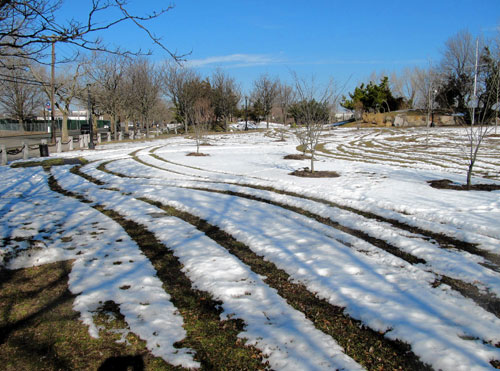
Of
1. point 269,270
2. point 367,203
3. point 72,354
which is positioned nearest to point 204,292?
point 269,270

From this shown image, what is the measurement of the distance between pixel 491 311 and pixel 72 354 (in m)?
3.97

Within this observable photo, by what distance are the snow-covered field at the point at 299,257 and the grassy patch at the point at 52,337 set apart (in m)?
0.13

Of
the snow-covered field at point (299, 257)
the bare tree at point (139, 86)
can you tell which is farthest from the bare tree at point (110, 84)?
the snow-covered field at point (299, 257)

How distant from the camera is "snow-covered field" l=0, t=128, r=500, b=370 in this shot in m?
3.24

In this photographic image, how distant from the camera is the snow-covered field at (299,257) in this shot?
3.24m

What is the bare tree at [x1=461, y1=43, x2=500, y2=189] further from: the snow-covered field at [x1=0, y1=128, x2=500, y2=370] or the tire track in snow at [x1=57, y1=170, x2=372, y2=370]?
the tire track in snow at [x1=57, y1=170, x2=372, y2=370]

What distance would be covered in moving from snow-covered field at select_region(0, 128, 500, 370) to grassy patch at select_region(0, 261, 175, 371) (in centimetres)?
13

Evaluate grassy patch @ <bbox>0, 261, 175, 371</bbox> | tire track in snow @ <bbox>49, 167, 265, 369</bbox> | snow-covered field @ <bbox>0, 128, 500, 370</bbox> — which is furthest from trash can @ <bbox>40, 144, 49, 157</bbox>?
grassy patch @ <bbox>0, 261, 175, 371</bbox>

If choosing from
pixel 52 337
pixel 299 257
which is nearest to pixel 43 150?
pixel 299 257

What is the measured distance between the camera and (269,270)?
15.5 ft

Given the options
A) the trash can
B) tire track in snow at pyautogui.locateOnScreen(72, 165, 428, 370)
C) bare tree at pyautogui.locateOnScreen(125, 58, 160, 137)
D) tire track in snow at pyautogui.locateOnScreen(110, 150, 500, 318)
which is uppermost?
bare tree at pyautogui.locateOnScreen(125, 58, 160, 137)

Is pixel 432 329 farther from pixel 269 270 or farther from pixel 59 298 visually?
pixel 59 298

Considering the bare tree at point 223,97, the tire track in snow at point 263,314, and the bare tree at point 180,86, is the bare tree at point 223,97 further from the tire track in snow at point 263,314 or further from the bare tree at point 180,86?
the tire track in snow at point 263,314

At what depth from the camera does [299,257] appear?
5086 millimetres
